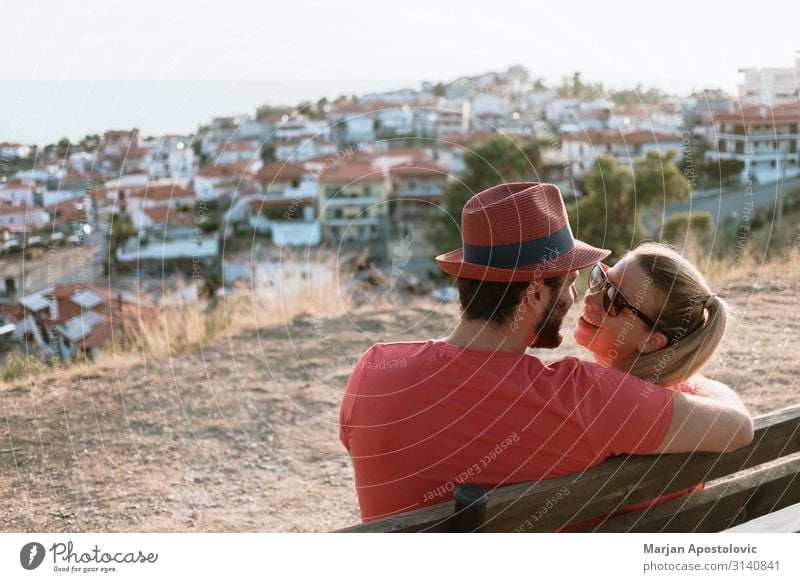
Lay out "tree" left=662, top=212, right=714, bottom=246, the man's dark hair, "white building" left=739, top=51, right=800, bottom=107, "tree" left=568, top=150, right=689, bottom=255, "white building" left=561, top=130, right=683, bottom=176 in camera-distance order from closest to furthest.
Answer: the man's dark hair
"white building" left=739, top=51, right=800, bottom=107
"tree" left=568, top=150, right=689, bottom=255
"tree" left=662, top=212, right=714, bottom=246
"white building" left=561, top=130, right=683, bottom=176

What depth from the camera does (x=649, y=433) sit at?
1476 mm

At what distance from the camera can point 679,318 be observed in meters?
1.70

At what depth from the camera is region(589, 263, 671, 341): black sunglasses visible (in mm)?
1717

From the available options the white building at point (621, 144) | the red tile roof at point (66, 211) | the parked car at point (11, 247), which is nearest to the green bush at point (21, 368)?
the parked car at point (11, 247)

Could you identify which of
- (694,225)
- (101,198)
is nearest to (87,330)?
(101,198)

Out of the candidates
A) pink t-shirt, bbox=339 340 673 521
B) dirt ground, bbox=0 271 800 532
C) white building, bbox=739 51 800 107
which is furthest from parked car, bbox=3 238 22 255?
white building, bbox=739 51 800 107

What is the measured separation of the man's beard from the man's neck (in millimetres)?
96

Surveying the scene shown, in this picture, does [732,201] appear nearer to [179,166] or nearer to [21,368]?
[179,166]

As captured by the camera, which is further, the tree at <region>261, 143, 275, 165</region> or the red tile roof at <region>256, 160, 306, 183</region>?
the tree at <region>261, 143, 275, 165</region>

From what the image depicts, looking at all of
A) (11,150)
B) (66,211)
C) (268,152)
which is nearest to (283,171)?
(268,152)

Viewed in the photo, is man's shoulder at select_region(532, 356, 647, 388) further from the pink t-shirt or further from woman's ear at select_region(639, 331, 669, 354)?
woman's ear at select_region(639, 331, 669, 354)

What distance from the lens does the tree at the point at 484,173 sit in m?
15.2

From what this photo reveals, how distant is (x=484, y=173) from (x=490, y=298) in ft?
47.8
